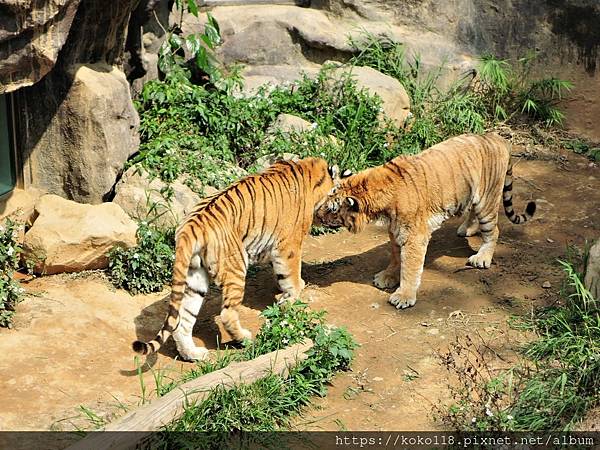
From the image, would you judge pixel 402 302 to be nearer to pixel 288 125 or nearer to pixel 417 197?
pixel 417 197

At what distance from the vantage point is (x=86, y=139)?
→ 7.84 m

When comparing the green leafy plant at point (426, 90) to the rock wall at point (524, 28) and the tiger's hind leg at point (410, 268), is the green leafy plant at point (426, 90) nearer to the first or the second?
the rock wall at point (524, 28)

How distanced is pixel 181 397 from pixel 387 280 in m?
2.56

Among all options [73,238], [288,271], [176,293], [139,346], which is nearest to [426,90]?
[288,271]

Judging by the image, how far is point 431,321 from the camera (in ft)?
Result: 23.1

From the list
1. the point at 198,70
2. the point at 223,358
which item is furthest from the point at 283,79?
the point at 223,358

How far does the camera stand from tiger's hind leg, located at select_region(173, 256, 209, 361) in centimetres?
643

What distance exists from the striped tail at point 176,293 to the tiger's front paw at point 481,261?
266 cm

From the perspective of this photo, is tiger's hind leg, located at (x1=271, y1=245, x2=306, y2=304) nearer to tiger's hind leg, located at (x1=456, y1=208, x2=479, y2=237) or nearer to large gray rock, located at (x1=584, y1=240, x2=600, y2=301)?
tiger's hind leg, located at (x1=456, y1=208, x2=479, y2=237)

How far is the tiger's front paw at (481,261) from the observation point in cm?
776

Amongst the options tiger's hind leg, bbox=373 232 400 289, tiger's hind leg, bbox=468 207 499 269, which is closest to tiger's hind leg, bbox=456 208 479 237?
tiger's hind leg, bbox=468 207 499 269

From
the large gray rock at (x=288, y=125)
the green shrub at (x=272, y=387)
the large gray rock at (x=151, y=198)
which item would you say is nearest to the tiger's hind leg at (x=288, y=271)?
the green shrub at (x=272, y=387)

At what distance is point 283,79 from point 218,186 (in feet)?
7.39

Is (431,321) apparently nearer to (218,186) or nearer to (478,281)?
(478,281)
